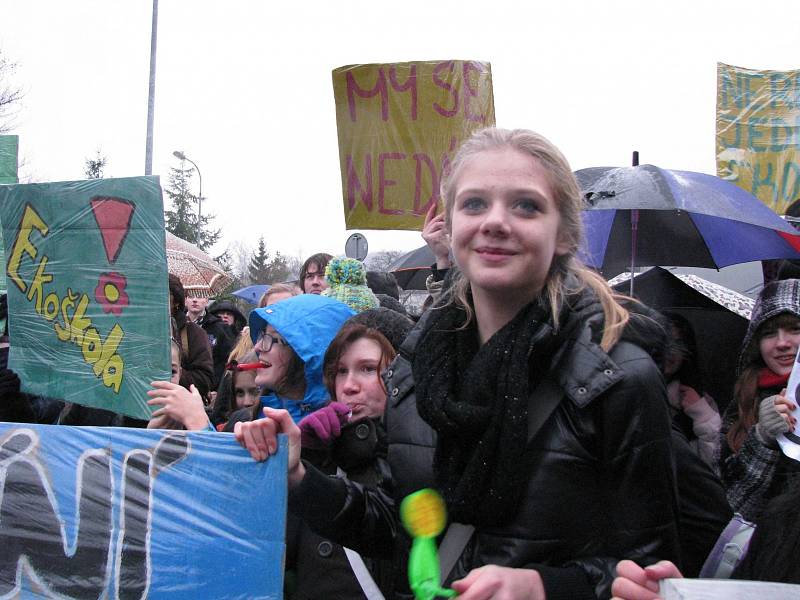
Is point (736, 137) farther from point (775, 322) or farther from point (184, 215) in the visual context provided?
point (184, 215)

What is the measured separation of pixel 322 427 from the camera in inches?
84.0

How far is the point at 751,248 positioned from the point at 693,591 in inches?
134

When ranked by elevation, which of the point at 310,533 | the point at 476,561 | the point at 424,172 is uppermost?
the point at 424,172

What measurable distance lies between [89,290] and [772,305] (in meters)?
2.76

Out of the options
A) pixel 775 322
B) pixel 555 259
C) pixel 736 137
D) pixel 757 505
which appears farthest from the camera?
pixel 736 137

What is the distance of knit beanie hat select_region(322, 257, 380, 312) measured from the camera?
3863 millimetres

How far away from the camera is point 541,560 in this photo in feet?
4.95

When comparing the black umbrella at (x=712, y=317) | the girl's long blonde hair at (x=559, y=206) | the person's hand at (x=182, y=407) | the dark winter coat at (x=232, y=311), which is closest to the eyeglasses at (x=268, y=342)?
the person's hand at (x=182, y=407)

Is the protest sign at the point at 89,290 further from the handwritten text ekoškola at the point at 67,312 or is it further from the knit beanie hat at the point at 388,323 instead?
the knit beanie hat at the point at 388,323

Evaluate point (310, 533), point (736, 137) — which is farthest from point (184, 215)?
point (310, 533)

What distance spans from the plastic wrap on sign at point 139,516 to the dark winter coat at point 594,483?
665 mm

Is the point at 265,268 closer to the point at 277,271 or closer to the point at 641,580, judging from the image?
the point at 277,271

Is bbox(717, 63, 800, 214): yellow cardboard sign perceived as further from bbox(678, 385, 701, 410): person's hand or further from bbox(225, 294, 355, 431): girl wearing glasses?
bbox(225, 294, 355, 431): girl wearing glasses

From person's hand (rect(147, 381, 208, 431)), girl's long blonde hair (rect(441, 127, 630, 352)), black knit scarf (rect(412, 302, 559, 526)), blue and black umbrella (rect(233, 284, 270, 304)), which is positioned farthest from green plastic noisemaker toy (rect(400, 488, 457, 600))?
blue and black umbrella (rect(233, 284, 270, 304))
